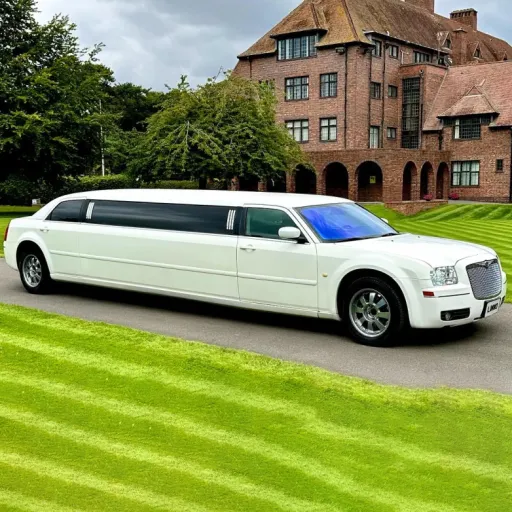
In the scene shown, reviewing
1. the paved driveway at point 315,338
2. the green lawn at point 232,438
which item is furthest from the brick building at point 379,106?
the green lawn at point 232,438

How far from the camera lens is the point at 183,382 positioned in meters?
6.72

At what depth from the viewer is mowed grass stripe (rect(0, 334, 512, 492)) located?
5039mm

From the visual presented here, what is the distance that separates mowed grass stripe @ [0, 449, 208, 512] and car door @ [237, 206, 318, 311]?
4.61 meters

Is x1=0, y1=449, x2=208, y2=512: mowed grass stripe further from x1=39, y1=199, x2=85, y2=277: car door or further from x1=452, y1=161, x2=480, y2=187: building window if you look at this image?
x1=452, y1=161, x2=480, y2=187: building window

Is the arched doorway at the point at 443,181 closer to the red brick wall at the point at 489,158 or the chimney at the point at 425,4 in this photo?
the red brick wall at the point at 489,158

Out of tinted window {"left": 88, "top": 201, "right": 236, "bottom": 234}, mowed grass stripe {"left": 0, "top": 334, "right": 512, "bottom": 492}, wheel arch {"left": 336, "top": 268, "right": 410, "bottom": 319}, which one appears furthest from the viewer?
tinted window {"left": 88, "top": 201, "right": 236, "bottom": 234}

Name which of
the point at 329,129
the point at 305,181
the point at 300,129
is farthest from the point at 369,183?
the point at 300,129

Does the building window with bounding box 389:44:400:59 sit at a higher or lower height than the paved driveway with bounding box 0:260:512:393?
higher

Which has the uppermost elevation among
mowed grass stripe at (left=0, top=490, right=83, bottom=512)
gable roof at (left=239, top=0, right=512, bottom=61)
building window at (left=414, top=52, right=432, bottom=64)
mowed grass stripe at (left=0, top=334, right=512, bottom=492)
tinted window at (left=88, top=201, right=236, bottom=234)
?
gable roof at (left=239, top=0, right=512, bottom=61)

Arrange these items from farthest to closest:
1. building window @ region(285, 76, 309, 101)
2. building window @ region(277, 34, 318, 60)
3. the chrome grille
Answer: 1. building window @ region(285, 76, 309, 101)
2. building window @ region(277, 34, 318, 60)
3. the chrome grille

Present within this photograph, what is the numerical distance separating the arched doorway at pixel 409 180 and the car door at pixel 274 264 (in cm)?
4332

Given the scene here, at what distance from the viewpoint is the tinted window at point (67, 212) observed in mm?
11477

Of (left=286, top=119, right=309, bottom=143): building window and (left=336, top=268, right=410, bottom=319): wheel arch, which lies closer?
(left=336, top=268, right=410, bottom=319): wheel arch

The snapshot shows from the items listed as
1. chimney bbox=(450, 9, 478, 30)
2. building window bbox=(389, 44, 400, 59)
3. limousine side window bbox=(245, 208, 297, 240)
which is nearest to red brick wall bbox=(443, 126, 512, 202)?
building window bbox=(389, 44, 400, 59)
